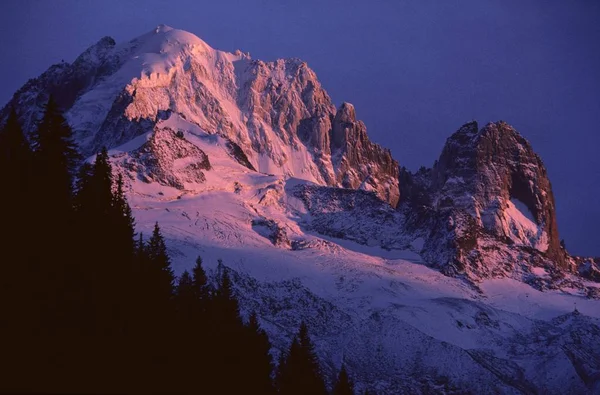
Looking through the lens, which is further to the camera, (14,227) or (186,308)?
(186,308)

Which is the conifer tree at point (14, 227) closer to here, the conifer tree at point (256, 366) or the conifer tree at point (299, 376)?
the conifer tree at point (256, 366)

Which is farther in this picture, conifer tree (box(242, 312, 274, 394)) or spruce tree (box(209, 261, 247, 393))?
conifer tree (box(242, 312, 274, 394))

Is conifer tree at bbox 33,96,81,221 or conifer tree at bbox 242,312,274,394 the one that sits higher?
conifer tree at bbox 33,96,81,221

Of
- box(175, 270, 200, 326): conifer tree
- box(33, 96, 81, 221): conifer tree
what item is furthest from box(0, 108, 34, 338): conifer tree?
box(175, 270, 200, 326): conifer tree

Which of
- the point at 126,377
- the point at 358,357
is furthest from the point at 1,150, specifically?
the point at 358,357

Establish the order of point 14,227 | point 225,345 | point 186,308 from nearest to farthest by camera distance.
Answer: point 14,227
point 186,308
point 225,345

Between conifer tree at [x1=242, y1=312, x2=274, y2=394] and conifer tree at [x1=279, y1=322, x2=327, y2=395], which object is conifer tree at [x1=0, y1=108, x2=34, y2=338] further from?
conifer tree at [x1=279, y1=322, x2=327, y2=395]

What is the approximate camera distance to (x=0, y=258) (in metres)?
60.0

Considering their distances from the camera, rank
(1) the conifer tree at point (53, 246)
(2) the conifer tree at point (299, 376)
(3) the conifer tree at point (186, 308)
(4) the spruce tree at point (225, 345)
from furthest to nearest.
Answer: (2) the conifer tree at point (299, 376)
(3) the conifer tree at point (186, 308)
(4) the spruce tree at point (225, 345)
(1) the conifer tree at point (53, 246)

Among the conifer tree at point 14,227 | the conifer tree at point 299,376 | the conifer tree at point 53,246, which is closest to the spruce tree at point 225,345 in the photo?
the conifer tree at point 299,376

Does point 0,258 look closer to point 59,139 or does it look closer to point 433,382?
point 59,139

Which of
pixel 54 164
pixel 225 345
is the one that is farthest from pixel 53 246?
pixel 225 345

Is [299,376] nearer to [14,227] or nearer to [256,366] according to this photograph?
[256,366]

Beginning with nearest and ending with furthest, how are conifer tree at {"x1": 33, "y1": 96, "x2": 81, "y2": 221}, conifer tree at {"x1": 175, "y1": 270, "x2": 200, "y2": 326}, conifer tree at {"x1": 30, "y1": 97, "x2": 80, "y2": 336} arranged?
conifer tree at {"x1": 30, "y1": 97, "x2": 80, "y2": 336}
conifer tree at {"x1": 33, "y1": 96, "x2": 81, "y2": 221}
conifer tree at {"x1": 175, "y1": 270, "x2": 200, "y2": 326}
